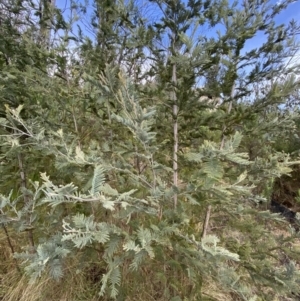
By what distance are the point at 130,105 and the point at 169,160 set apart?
63 cm

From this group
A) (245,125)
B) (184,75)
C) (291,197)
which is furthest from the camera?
(291,197)

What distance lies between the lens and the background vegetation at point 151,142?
48.0 inches

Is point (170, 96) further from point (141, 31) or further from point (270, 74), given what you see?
point (270, 74)

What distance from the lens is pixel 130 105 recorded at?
1.12 metres

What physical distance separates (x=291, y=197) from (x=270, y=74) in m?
3.22

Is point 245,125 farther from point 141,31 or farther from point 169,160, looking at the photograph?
point 141,31

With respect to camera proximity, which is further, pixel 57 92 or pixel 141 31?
pixel 57 92

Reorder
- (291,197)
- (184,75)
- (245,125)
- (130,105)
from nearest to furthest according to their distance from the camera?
1. (130,105)
2. (184,75)
3. (245,125)
4. (291,197)

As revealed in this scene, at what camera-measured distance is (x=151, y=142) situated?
1.28 m

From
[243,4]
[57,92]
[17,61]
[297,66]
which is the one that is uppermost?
[243,4]

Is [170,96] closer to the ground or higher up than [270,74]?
closer to the ground

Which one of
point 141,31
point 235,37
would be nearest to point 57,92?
point 141,31

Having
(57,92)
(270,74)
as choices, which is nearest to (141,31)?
(57,92)

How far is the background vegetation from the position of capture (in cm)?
122
